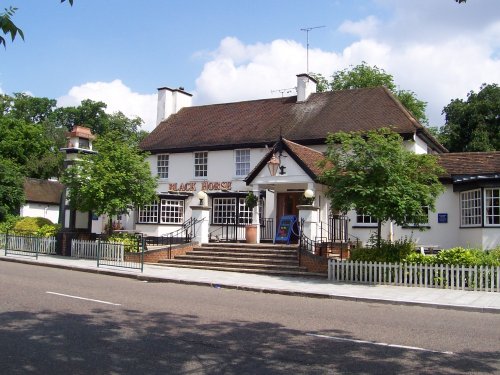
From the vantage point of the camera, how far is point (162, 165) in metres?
31.2

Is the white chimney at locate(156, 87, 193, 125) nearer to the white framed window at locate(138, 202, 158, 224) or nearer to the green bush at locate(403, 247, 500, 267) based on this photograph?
the white framed window at locate(138, 202, 158, 224)

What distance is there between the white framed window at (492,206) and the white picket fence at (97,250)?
1440cm

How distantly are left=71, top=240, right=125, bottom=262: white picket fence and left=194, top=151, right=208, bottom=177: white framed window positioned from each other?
8050 millimetres

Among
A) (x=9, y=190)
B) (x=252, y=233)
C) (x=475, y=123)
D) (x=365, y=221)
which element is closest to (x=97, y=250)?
(x=252, y=233)

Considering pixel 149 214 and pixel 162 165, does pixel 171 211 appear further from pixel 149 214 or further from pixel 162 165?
pixel 162 165

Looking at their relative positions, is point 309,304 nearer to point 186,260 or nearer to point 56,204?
point 186,260

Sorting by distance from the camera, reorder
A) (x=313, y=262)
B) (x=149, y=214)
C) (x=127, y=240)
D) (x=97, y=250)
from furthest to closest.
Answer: (x=149, y=214) → (x=127, y=240) → (x=97, y=250) → (x=313, y=262)

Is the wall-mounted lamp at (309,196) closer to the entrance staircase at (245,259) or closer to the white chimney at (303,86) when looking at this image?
the entrance staircase at (245,259)

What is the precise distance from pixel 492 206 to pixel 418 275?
5.64 meters

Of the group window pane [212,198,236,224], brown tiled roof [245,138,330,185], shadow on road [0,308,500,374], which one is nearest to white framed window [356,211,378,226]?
brown tiled roof [245,138,330,185]

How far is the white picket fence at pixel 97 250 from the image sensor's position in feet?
70.6

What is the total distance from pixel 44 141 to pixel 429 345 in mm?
56424

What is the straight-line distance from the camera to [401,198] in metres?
16.0

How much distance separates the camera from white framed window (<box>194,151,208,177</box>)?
29753 millimetres
